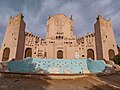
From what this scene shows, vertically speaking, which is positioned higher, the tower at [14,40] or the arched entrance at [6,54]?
the tower at [14,40]

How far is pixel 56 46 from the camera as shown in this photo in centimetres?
2514

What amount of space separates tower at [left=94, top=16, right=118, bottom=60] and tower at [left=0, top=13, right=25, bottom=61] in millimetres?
14801

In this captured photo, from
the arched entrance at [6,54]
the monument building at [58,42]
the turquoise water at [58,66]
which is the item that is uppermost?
the monument building at [58,42]

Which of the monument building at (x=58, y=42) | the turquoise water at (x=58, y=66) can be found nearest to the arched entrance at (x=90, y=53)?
the monument building at (x=58, y=42)

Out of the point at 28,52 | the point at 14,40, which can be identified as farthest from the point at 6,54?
the point at 28,52

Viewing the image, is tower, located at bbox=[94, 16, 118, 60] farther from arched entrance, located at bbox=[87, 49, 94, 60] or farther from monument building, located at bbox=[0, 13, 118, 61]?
arched entrance, located at bbox=[87, 49, 94, 60]

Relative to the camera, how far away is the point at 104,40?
24078 mm

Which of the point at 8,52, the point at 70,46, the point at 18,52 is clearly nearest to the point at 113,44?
the point at 70,46

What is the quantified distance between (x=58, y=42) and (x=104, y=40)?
28.4ft

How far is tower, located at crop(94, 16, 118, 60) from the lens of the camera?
23469 millimetres

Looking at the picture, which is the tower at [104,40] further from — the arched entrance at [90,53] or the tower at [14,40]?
the tower at [14,40]

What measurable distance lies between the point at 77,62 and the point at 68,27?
14.3 meters

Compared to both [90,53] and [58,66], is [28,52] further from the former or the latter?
[58,66]

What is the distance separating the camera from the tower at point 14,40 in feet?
73.6
